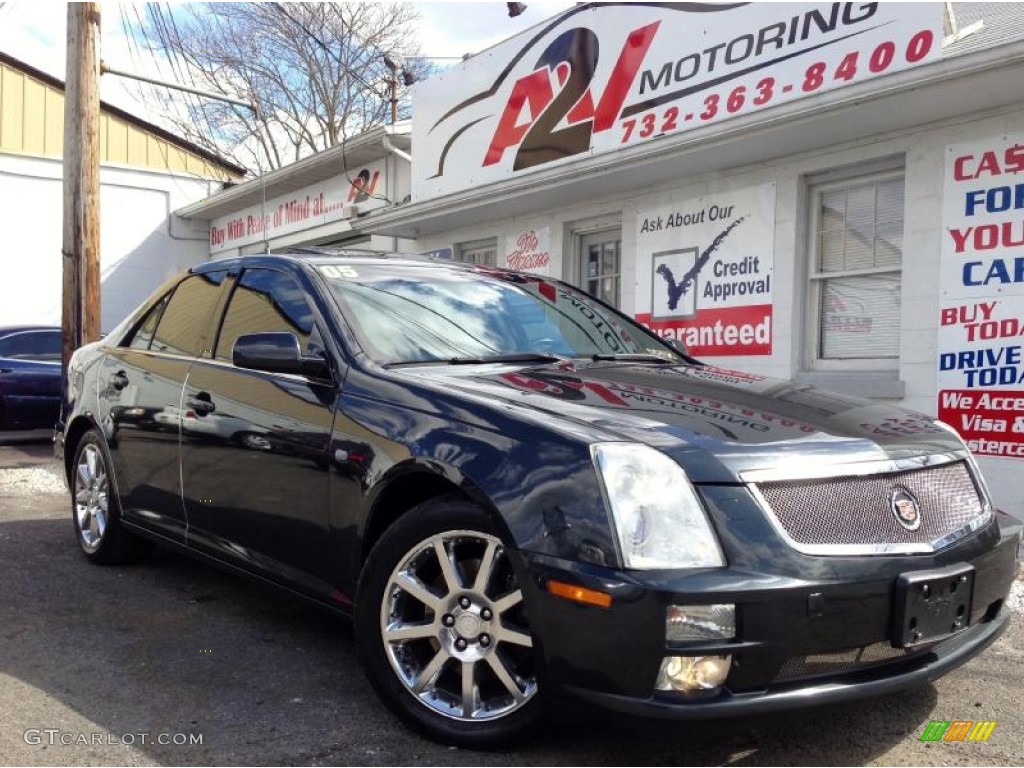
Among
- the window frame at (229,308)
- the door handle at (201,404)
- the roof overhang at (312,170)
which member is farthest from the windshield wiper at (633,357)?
the roof overhang at (312,170)

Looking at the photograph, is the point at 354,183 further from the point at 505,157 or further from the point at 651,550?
the point at 651,550

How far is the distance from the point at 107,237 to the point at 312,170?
24.0 feet

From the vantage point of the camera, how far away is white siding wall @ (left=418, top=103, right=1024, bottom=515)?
21.4 feet

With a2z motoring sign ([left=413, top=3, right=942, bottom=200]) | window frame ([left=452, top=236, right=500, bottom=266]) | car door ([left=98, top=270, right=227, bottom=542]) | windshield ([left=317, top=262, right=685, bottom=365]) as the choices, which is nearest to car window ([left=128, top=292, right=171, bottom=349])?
car door ([left=98, top=270, right=227, bottom=542])

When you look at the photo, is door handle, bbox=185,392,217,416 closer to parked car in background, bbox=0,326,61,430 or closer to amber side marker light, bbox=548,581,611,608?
amber side marker light, bbox=548,581,611,608

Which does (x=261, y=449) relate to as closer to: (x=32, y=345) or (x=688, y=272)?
(x=688, y=272)

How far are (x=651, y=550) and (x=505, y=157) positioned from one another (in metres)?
8.47

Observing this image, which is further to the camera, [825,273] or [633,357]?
[825,273]

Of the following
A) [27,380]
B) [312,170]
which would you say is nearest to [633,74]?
[312,170]

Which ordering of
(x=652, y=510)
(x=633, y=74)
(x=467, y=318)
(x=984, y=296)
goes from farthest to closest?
(x=633, y=74), (x=984, y=296), (x=467, y=318), (x=652, y=510)

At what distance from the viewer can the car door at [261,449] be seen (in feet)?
11.3

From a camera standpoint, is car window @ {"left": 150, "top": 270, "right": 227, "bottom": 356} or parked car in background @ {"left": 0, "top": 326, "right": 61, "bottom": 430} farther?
parked car in background @ {"left": 0, "top": 326, "right": 61, "bottom": 430}

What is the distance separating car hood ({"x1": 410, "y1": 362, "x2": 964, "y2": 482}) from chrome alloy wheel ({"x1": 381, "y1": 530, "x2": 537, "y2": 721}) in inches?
19.7

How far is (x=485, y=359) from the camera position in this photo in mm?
3613
